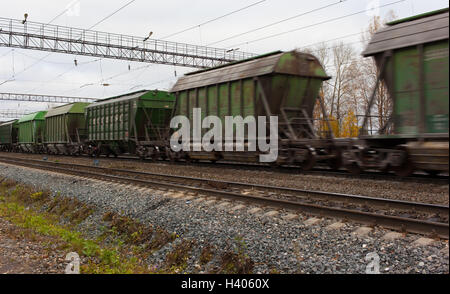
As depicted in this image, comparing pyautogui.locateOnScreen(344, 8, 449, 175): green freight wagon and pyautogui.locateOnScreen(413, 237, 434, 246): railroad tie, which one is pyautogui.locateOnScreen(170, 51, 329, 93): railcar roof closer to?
pyautogui.locateOnScreen(344, 8, 449, 175): green freight wagon

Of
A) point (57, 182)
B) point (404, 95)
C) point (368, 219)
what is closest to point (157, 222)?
point (368, 219)

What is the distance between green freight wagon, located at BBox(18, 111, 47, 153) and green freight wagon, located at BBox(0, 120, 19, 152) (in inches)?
133

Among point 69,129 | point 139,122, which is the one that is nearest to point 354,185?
point 139,122

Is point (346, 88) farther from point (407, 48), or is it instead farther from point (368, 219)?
point (368, 219)

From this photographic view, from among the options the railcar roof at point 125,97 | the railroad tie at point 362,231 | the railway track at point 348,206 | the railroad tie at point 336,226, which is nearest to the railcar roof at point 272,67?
the railway track at point 348,206

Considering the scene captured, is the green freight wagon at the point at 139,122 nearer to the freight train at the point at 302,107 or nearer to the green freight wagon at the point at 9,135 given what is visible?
the freight train at the point at 302,107

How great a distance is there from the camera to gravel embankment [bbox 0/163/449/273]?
456cm

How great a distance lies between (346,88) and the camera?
101ft

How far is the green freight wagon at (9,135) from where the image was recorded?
4025 cm

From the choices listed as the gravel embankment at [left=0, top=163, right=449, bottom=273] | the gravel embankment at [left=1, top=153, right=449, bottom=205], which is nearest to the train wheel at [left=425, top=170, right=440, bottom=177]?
the gravel embankment at [left=1, top=153, right=449, bottom=205]

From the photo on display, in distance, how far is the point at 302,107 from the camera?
43.4 ft

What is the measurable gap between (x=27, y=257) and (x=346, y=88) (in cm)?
2884

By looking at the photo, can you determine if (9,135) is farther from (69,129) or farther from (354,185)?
(354,185)

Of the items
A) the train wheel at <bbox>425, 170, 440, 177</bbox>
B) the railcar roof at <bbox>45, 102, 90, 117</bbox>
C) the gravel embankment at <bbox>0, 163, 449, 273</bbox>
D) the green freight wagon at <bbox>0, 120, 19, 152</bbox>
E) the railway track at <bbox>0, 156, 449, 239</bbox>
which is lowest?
the gravel embankment at <bbox>0, 163, 449, 273</bbox>
